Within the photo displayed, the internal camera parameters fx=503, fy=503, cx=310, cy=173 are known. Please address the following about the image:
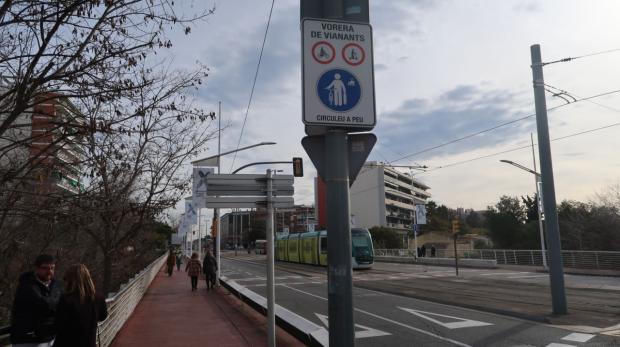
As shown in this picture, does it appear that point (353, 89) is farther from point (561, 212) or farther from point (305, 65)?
point (561, 212)

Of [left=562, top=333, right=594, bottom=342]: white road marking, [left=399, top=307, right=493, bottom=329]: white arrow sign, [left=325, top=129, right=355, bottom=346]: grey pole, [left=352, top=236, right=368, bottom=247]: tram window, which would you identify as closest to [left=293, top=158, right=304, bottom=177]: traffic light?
[left=399, top=307, right=493, bottom=329]: white arrow sign

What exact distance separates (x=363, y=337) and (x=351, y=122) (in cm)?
736

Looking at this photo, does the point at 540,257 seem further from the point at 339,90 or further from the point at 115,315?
the point at 339,90

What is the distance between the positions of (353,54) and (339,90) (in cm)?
36

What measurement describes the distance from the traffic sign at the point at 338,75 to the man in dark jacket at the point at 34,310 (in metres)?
3.13

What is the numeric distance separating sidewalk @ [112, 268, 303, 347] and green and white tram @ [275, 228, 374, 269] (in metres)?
12.5

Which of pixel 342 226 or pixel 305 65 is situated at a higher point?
pixel 305 65

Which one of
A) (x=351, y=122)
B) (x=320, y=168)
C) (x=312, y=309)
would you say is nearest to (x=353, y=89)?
(x=351, y=122)

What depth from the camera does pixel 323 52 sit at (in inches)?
165

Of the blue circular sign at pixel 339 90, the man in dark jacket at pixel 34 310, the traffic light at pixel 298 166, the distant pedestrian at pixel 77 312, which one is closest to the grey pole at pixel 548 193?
the traffic light at pixel 298 166

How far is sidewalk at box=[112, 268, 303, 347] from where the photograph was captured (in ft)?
31.1

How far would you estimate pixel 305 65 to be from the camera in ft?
13.5

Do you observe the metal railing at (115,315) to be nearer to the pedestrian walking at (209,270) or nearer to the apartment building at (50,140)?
the apartment building at (50,140)

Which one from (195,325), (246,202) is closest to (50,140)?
(246,202)
